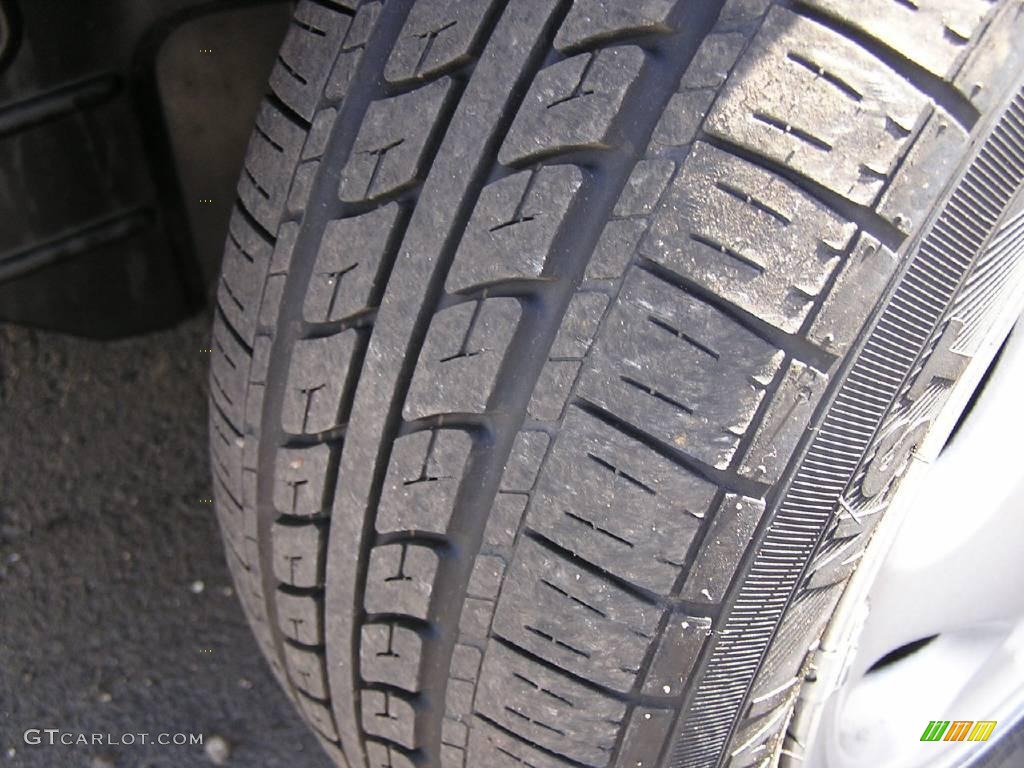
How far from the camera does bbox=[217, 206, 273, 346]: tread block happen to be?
0.85 metres

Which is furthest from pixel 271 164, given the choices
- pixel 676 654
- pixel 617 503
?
pixel 676 654

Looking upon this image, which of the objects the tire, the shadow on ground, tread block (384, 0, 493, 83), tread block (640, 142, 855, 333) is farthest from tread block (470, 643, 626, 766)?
the shadow on ground

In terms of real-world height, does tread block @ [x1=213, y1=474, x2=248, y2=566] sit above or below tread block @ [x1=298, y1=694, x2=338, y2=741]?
above

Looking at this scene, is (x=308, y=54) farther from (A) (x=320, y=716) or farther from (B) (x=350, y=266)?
(A) (x=320, y=716)

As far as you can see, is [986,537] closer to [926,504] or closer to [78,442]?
[926,504]

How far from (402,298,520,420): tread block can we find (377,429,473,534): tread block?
0.07 feet

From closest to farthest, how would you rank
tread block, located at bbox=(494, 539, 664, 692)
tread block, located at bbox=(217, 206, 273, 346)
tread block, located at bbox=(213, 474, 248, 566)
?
1. tread block, located at bbox=(494, 539, 664, 692)
2. tread block, located at bbox=(217, 206, 273, 346)
3. tread block, located at bbox=(213, 474, 248, 566)

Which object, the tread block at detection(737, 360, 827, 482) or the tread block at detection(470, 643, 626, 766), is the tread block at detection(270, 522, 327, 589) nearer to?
the tread block at detection(470, 643, 626, 766)

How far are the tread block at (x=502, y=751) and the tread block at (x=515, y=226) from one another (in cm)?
37

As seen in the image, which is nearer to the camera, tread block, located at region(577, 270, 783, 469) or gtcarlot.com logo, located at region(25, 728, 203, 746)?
tread block, located at region(577, 270, 783, 469)

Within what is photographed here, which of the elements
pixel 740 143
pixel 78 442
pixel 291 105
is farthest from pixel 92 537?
pixel 740 143

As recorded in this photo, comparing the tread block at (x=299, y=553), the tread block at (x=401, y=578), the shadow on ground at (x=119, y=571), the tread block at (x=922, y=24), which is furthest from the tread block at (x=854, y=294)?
the shadow on ground at (x=119, y=571)

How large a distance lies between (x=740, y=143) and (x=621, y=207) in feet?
0.27

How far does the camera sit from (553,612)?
2.42 feet
